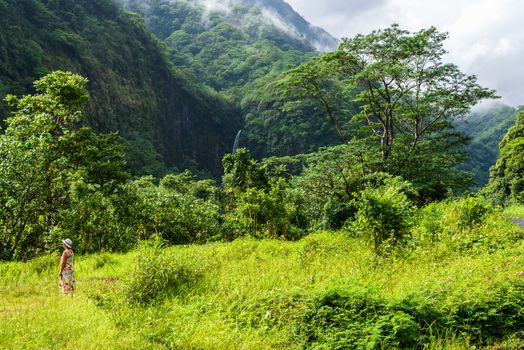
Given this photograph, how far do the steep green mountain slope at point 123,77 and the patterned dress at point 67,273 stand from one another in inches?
1946

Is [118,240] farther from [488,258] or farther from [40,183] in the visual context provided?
[488,258]

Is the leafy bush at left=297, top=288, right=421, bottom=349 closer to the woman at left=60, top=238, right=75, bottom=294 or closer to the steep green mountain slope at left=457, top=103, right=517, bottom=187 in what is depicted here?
the woman at left=60, top=238, right=75, bottom=294

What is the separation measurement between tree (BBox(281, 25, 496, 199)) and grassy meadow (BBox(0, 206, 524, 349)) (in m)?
14.3

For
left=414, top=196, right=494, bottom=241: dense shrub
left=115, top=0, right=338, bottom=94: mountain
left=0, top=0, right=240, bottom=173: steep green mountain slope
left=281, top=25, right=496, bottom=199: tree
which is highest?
left=115, top=0, right=338, bottom=94: mountain

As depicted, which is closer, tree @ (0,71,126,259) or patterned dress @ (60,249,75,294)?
patterned dress @ (60,249,75,294)

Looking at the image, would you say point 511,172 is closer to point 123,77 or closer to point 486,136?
point 123,77

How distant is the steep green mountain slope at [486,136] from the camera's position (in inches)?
3593

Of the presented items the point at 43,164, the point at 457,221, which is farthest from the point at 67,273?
the point at 457,221

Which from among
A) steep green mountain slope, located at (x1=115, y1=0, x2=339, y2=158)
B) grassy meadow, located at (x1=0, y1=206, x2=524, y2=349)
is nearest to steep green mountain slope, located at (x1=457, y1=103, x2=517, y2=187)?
steep green mountain slope, located at (x1=115, y1=0, x2=339, y2=158)

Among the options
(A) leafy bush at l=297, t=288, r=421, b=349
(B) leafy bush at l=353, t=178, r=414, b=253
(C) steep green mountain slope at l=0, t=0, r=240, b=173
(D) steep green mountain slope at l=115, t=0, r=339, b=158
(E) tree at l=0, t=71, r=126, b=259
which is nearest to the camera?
(A) leafy bush at l=297, t=288, r=421, b=349

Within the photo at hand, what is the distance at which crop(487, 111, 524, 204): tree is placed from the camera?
37.2 meters

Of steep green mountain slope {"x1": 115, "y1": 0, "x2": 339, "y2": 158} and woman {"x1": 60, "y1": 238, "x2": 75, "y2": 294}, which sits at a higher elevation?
steep green mountain slope {"x1": 115, "y1": 0, "x2": 339, "y2": 158}

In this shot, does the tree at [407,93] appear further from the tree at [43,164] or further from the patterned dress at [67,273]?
the patterned dress at [67,273]

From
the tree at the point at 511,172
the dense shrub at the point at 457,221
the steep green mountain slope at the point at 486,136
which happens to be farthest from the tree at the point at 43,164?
the steep green mountain slope at the point at 486,136
